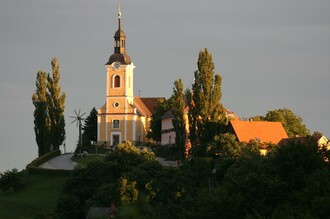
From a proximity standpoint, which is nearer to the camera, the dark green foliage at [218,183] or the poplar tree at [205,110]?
the dark green foliage at [218,183]

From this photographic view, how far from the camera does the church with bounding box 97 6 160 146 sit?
376 ft

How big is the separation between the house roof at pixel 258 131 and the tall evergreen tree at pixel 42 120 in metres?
17.7

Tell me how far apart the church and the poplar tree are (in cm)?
2235

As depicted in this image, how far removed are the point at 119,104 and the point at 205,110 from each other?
80.8 feet

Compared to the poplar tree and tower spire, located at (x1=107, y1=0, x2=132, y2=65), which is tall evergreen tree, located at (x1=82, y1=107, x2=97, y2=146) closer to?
tower spire, located at (x1=107, y1=0, x2=132, y2=65)

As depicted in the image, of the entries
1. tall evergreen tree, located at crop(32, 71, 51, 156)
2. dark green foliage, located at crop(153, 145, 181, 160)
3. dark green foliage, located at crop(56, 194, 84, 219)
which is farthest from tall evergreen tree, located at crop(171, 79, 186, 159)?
dark green foliage, located at crop(56, 194, 84, 219)

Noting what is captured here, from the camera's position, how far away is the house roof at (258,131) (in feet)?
309

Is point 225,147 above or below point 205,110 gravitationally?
below

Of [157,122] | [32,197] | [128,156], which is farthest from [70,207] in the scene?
Answer: [157,122]

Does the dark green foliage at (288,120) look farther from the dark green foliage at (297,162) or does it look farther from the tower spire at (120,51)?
the dark green foliage at (297,162)

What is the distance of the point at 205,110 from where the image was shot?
92.2 m

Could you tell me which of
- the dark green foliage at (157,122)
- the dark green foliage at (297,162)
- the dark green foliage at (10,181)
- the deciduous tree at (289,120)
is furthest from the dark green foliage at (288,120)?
the dark green foliage at (297,162)

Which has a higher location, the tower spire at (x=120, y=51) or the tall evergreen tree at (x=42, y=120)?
the tower spire at (x=120, y=51)

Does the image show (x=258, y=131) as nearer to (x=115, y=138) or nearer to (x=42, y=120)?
(x=42, y=120)
